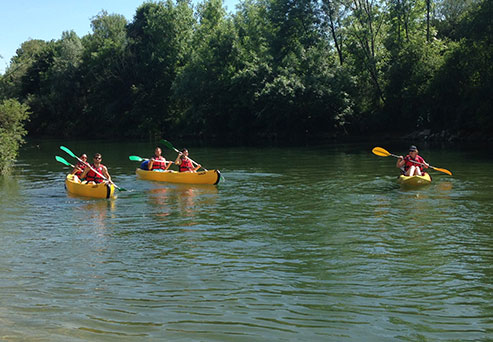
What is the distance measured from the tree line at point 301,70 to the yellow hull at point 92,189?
560 inches

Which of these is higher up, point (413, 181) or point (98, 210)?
point (413, 181)

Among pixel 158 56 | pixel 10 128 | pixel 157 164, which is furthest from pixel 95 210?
pixel 158 56

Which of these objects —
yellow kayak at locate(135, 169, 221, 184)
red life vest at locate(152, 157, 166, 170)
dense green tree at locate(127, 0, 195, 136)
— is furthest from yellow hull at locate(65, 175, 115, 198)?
dense green tree at locate(127, 0, 195, 136)

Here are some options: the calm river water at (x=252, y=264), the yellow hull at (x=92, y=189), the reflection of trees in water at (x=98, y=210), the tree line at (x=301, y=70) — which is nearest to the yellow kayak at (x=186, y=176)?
the calm river water at (x=252, y=264)

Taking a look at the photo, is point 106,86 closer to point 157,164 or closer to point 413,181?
point 157,164

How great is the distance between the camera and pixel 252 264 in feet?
27.5

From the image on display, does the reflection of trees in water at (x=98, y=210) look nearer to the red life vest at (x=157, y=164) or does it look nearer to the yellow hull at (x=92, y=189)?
the yellow hull at (x=92, y=189)

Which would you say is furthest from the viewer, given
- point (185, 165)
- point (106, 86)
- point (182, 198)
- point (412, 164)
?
point (106, 86)

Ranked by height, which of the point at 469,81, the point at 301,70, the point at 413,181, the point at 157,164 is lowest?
the point at 413,181

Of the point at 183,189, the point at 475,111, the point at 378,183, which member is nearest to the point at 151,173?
the point at 183,189

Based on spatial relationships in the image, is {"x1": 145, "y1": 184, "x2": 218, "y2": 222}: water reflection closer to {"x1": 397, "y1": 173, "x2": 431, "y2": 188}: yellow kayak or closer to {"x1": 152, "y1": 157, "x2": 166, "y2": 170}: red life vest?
{"x1": 152, "y1": 157, "x2": 166, "y2": 170}: red life vest

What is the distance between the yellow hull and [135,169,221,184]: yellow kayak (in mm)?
2911

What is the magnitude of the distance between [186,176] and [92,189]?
10.8 feet

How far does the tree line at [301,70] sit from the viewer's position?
33281mm
